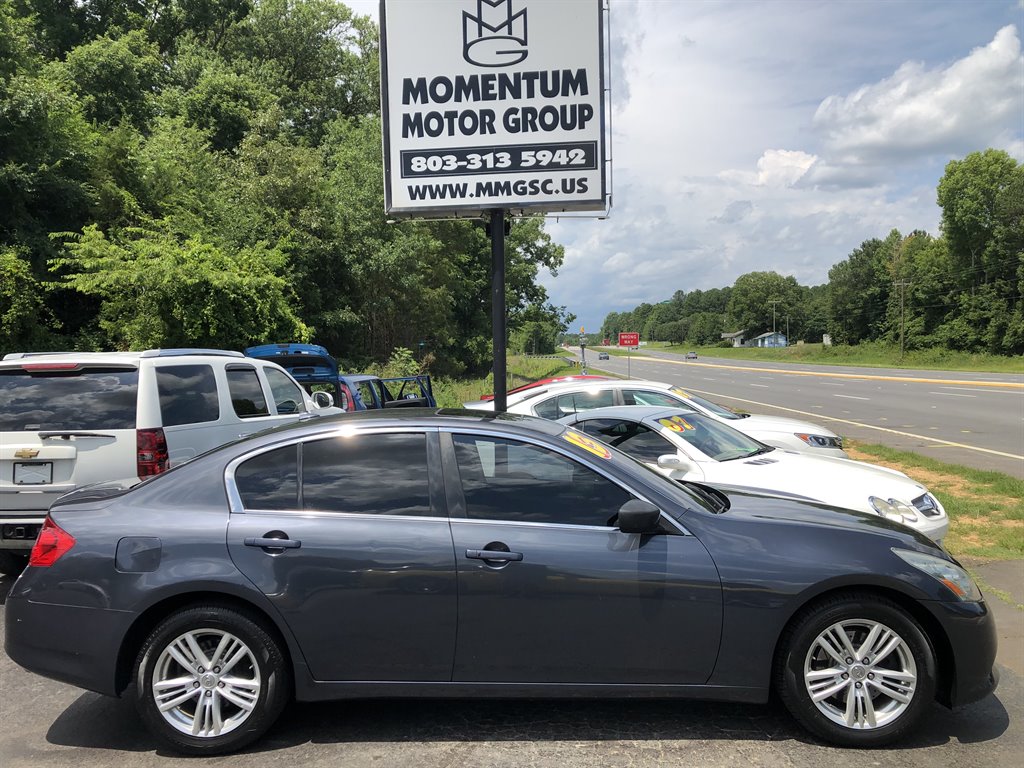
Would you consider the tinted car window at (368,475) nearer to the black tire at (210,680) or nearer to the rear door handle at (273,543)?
the rear door handle at (273,543)

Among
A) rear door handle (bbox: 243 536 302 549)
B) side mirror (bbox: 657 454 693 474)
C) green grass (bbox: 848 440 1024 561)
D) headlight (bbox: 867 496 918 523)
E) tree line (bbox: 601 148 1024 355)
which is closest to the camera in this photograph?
rear door handle (bbox: 243 536 302 549)

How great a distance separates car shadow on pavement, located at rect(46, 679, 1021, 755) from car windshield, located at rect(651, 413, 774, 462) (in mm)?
3088

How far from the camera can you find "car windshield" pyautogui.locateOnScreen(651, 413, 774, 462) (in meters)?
6.85

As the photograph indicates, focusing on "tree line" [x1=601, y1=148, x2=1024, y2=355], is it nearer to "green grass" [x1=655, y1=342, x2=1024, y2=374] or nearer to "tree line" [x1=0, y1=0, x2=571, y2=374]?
"green grass" [x1=655, y1=342, x2=1024, y2=374]

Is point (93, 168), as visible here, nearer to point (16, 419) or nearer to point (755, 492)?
point (16, 419)

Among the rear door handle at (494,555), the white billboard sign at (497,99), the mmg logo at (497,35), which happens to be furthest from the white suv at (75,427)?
the mmg logo at (497,35)

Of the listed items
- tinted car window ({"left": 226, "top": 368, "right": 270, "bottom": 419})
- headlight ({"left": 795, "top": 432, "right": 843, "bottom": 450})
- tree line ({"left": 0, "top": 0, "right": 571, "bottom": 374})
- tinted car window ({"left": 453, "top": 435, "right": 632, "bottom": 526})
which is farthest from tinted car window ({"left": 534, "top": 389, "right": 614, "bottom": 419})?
tree line ({"left": 0, "top": 0, "right": 571, "bottom": 374})

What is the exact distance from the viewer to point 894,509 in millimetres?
5668

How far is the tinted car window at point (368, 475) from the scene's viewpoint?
3.63m

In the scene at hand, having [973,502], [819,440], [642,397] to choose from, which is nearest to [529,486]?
[642,397]

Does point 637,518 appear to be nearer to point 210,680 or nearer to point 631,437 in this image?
point 210,680

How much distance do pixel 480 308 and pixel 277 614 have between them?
1645 inches

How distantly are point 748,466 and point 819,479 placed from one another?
59cm

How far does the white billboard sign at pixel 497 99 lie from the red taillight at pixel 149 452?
3.42 metres
